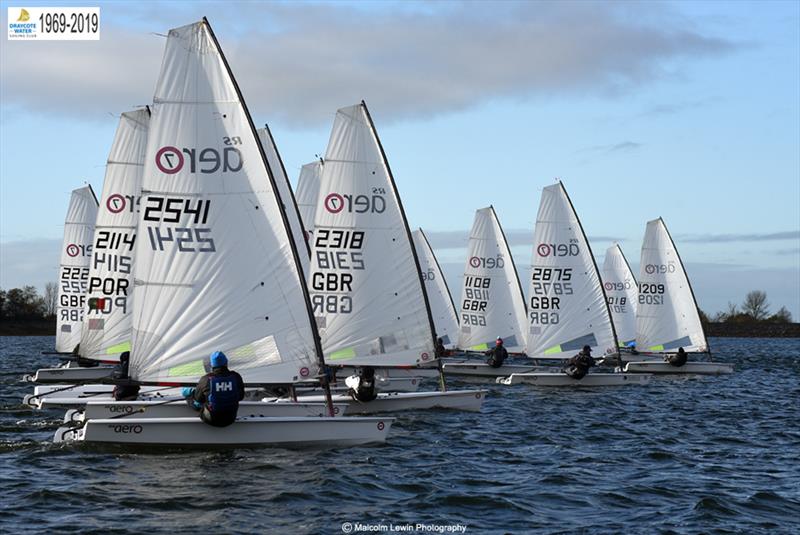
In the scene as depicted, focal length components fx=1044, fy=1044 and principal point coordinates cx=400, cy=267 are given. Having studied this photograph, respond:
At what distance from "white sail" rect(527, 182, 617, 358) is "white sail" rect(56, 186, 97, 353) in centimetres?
1632

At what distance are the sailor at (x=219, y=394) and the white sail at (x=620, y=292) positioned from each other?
141ft

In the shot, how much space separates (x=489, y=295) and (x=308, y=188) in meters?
12.5

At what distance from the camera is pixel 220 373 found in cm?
1680

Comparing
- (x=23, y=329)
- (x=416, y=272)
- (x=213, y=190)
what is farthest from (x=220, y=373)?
(x=23, y=329)

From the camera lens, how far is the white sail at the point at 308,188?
1394 inches

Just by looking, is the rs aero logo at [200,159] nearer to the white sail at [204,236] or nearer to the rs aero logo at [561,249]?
the white sail at [204,236]

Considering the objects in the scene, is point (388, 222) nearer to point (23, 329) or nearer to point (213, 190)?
point (213, 190)

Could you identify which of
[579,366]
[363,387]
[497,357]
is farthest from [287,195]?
[497,357]

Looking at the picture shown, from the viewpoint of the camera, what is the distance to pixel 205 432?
56.1ft

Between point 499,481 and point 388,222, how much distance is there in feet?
34.9

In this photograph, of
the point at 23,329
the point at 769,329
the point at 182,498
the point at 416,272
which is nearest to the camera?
the point at 182,498

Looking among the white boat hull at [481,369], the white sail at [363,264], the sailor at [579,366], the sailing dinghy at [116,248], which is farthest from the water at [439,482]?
the white boat hull at [481,369]

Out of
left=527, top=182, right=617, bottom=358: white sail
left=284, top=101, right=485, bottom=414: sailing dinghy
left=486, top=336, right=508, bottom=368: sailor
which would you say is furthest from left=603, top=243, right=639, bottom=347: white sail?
left=284, top=101, right=485, bottom=414: sailing dinghy

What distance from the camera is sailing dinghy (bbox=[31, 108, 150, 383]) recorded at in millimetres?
28531
